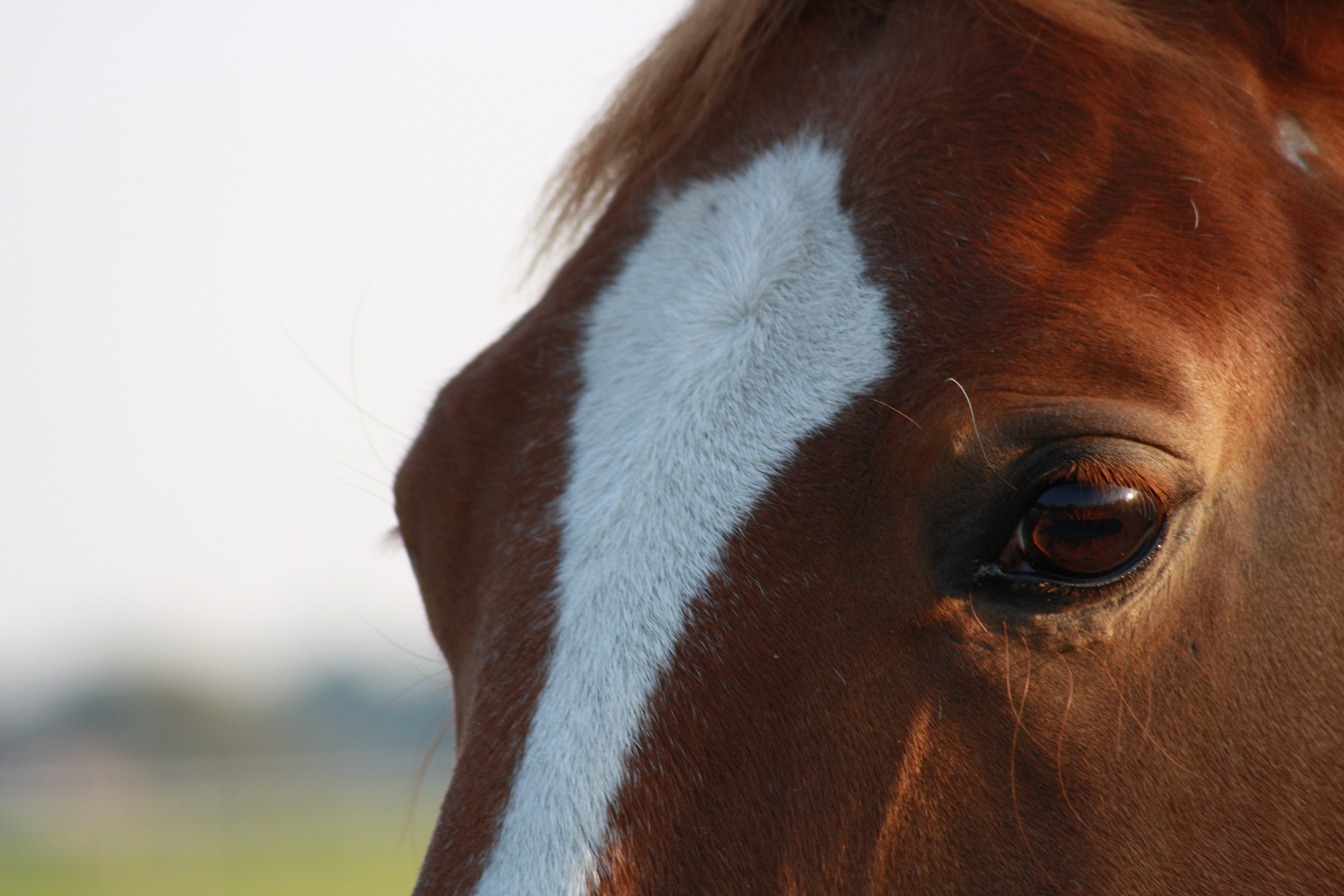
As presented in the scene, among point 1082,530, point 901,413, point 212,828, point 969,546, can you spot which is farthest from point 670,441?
point 212,828

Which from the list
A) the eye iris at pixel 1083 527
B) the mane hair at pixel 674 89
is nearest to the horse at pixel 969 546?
the eye iris at pixel 1083 527

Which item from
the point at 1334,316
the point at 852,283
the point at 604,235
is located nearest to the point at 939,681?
the point at 852,283

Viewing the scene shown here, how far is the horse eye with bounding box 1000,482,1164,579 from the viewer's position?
1352 millimetres

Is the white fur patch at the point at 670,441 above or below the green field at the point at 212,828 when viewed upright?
above

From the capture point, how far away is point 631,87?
7.28 feet

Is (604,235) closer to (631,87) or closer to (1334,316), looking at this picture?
(631,87)

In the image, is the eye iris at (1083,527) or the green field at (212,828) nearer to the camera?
the eye iris at (1083,527)

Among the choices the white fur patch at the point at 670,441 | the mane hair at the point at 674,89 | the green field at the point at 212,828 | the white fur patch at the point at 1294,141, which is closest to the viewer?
the white fur patch at the point at 670,441

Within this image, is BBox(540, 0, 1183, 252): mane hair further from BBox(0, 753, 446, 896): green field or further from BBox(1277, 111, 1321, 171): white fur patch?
BBox(0, 753, 446, 896): green field

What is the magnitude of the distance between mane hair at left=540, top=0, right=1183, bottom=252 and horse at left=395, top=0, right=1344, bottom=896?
1.37 feet

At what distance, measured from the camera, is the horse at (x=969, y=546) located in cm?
135

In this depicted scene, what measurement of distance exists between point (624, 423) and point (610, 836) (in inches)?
22.2

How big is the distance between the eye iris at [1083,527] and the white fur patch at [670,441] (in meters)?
0.27

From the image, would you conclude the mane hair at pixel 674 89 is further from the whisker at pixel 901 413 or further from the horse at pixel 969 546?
the whisker at pixel 901 413
